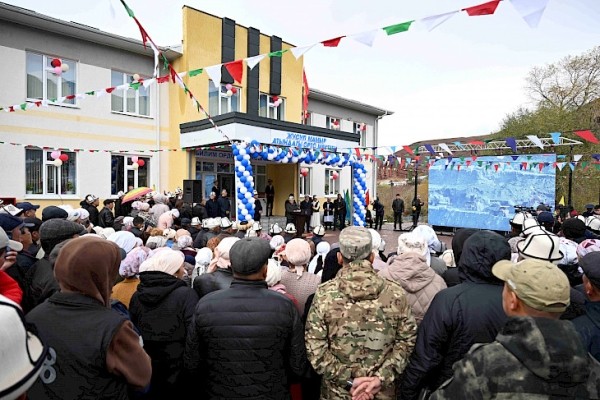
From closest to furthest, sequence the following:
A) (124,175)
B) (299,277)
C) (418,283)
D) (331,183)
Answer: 1. (418,283)
2. (299,277)
3. (124,175)
4. (331,183)

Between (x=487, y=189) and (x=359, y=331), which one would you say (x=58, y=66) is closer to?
(x=359, y=331)

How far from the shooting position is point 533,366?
3.97ft

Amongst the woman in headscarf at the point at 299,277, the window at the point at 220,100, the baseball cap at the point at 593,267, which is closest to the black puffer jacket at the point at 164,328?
the woman in headscarf at the point at 299,277

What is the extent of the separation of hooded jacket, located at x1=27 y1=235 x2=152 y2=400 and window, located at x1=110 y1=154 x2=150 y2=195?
12.9m

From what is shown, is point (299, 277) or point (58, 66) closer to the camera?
point (299, 277)

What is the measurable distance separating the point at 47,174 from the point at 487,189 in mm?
17735

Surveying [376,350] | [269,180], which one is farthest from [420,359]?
[269,180]

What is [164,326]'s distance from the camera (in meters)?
2.40

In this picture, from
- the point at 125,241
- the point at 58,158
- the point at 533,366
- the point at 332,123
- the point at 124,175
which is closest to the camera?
the point at 533,366

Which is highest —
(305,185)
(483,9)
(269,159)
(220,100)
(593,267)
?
(220,100)

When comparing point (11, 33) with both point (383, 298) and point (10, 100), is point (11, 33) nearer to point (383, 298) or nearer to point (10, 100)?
point (10, 100)

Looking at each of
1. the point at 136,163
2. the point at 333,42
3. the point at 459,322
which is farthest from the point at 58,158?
the point at 459,322

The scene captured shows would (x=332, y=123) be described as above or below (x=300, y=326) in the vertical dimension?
above

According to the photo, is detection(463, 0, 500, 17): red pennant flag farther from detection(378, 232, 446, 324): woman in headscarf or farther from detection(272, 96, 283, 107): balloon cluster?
detection(272, 96, 283, 107): balloon cluster
